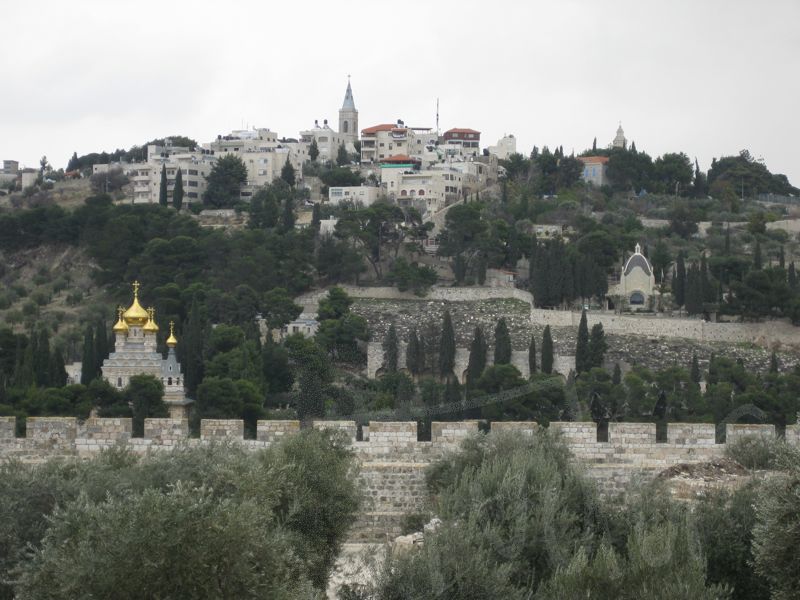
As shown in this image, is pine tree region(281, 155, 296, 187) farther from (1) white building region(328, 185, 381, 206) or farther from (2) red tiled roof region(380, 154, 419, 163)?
(2) red tiled roof region(380, 154, 419, 163)

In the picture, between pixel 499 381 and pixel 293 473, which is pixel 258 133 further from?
pixel 293 473

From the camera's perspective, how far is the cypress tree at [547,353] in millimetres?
82938

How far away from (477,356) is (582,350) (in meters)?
4.19

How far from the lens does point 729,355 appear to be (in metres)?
87.9

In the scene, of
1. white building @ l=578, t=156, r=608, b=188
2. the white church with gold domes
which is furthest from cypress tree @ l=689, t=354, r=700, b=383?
white building @ l=578, t=156, r=608, b=188

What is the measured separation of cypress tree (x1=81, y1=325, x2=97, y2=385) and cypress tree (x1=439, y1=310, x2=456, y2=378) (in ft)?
50.3

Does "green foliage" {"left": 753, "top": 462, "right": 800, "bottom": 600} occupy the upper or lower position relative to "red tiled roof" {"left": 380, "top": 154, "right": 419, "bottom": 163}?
lower

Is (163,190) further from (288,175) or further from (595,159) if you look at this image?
(595,159)

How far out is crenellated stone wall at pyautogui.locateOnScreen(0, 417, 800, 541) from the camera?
2452 centimetres

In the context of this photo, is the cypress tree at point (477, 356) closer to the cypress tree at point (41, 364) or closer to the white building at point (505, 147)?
the cypress tree at point (41, 364)

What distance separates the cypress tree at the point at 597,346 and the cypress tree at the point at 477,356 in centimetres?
420

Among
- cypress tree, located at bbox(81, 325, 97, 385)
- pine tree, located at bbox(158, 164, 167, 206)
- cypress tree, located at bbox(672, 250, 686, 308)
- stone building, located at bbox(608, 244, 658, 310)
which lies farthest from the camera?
pine tree, located at bbox(158, 164, 167, 206)

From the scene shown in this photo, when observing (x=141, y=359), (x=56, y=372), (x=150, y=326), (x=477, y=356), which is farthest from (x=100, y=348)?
(x=477, y=356)

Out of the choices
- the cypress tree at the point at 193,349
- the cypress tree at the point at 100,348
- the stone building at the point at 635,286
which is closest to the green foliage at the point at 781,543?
the cypress tree at the point at 193,349
